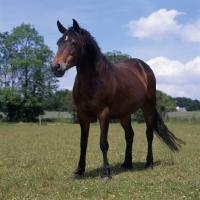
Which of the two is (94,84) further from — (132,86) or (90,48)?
(132,86)

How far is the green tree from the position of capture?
52062 mm

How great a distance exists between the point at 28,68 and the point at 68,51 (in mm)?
48401

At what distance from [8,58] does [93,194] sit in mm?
52123

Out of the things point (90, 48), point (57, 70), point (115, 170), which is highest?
point (90, 48)

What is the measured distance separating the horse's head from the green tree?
46274 mm

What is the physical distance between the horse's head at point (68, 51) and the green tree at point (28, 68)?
46.3 meters

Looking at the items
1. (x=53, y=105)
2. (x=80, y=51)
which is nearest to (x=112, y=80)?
(x=80, y=51)

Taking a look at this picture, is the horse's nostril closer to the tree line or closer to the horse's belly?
the horse's belly

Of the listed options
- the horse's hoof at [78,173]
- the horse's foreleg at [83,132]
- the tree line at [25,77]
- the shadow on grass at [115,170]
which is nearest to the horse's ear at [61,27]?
the horse's foreleg at [83,132]

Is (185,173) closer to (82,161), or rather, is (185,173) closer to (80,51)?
(82,161)

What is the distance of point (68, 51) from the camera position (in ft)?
19.3

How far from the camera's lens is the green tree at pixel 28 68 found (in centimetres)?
5206

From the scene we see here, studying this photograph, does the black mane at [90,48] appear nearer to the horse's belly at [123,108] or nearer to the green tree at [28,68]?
the horse's belly at [123,108]

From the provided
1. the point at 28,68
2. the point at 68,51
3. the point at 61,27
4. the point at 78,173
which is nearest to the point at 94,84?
the point at 68,51
